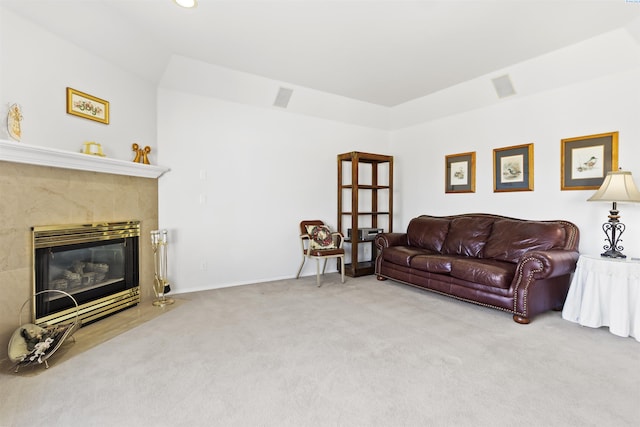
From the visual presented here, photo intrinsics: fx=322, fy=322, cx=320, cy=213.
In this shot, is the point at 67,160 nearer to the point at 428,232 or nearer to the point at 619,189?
the point at 428,232

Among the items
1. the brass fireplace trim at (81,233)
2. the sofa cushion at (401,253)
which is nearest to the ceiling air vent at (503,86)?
the sofa cushion at (401,253)

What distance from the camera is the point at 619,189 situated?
9.47 ft

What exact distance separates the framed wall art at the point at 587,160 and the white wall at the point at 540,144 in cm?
6

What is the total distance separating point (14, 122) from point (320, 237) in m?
3.28

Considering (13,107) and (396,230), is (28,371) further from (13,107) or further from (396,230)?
(396,230)

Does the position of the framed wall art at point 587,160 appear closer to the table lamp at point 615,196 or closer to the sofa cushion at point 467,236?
the table lamp at point 615,196

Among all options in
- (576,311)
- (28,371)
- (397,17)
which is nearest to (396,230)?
(576,311)

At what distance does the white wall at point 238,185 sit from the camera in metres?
3.87

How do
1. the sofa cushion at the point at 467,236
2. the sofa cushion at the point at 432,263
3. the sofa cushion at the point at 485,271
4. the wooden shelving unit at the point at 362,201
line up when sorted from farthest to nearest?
the wooden shelving unit at the point at 362,201 → the sofa cushion at the point at 467,236 → the sofa cushion at the point at 432,263 → the sofa cushion at the point at 485,271

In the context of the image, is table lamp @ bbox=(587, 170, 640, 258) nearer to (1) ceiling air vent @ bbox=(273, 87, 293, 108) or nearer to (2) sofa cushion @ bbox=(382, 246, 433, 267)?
(2) sofa cushion @ bbox=(382, 246, 433, 267)

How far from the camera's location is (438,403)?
5.69 feet

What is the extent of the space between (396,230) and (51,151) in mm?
4726

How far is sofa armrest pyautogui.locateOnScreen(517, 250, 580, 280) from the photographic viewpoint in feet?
9.41

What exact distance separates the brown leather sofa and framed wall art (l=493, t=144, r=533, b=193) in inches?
16.5
